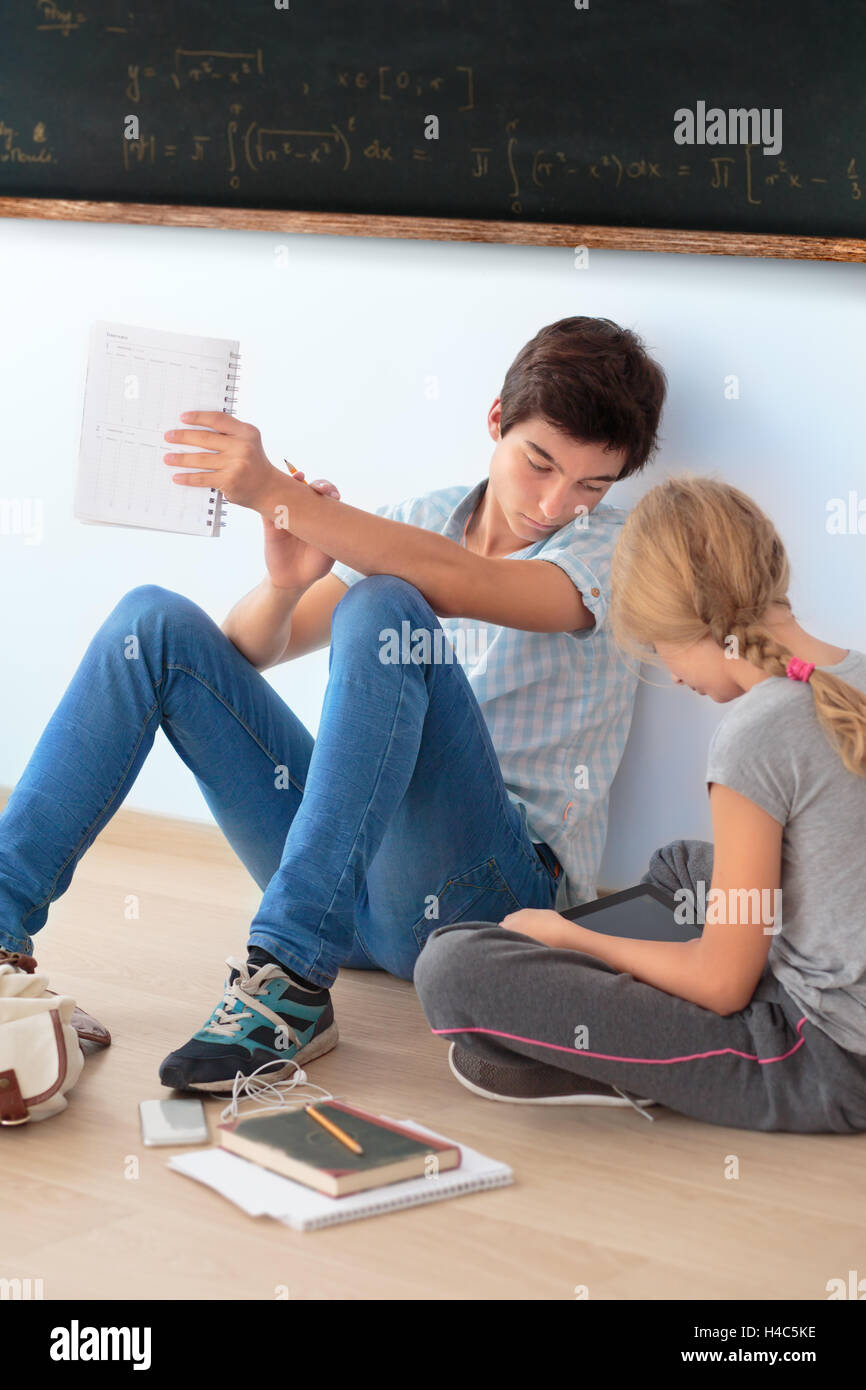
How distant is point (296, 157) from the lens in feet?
6.77

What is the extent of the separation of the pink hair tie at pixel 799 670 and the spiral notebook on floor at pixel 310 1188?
51 centimetres

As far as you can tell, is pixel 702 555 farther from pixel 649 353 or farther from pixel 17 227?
pixel 17 227

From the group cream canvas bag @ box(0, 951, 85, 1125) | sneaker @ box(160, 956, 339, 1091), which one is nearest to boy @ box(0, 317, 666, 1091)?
sneaker @ box(160, 956, 339, 1091)

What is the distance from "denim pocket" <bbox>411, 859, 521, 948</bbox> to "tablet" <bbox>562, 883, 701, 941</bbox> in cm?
8

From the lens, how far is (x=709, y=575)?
4.10 feet

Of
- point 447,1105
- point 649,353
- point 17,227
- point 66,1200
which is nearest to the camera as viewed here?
point 66,1200

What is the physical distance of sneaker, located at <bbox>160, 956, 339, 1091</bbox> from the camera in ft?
4.36

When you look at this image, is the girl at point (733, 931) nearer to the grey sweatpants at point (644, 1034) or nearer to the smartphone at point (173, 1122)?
the grey sweatpants at point (644, 1034)

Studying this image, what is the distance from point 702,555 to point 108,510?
2.14 feet

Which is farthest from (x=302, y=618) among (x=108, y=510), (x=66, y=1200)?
(x=66, y=1200)

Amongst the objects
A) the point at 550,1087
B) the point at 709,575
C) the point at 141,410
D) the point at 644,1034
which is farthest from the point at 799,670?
the point at 141,410

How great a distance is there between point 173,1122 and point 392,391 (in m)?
1.23

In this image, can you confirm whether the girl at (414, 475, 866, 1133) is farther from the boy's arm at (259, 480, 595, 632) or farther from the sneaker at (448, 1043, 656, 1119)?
the boy's arm at (259, 480, 595, 632)

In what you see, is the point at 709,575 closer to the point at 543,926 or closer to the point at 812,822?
the point at 812,822
